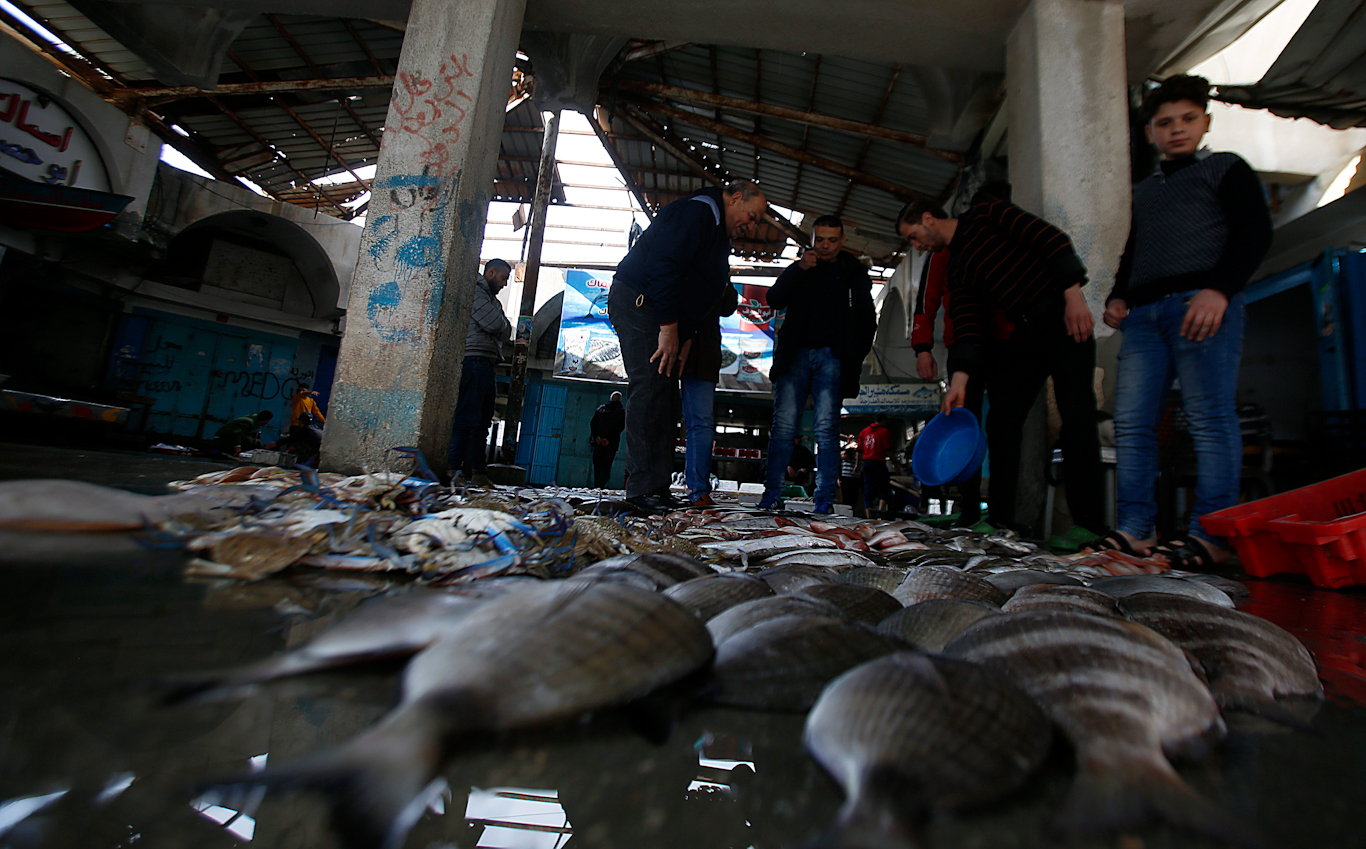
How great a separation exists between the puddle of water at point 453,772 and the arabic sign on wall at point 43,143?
11819 mm

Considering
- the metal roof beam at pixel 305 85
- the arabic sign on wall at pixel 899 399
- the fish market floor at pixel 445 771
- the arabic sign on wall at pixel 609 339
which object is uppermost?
the metal roof beam at pixel 305 85

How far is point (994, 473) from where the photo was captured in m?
3.39

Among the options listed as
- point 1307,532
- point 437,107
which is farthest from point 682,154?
point 1307,532

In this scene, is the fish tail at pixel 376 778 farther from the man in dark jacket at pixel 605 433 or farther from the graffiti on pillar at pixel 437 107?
the man in dark jacket at pixel 605 433

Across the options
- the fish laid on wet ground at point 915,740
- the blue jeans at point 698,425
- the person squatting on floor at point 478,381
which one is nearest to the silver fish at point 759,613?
the fish laid on wet ground at point 915,740

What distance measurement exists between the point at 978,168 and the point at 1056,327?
3789 millimetres

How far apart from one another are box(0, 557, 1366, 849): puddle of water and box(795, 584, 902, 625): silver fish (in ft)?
1.42

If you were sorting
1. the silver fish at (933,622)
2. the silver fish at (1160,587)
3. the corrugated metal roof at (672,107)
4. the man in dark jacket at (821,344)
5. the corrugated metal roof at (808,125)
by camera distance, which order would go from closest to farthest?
the silver fish at (933,622)
the silver fish at (1160,587)
the man in dark jacket at (821,344)
the corrugated metal roof at (808,125)
the corrugated metal roof at (672,107)

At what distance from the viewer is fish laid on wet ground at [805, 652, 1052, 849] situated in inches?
19.4


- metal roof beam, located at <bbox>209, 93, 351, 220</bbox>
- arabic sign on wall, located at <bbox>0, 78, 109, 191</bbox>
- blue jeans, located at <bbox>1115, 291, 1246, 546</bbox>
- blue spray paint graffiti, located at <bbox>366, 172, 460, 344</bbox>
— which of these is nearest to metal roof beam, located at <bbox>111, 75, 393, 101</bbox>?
metal roof beam, located at <bbox>209, 93, 351, 220</bbox>

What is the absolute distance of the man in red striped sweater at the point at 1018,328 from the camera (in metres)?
2.94

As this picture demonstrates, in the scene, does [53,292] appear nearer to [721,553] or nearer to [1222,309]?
[721,553]

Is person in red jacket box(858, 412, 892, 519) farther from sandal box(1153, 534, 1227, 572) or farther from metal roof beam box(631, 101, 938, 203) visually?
sandal box(1153, 534, 1227, 572)

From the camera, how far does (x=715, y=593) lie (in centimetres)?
113
